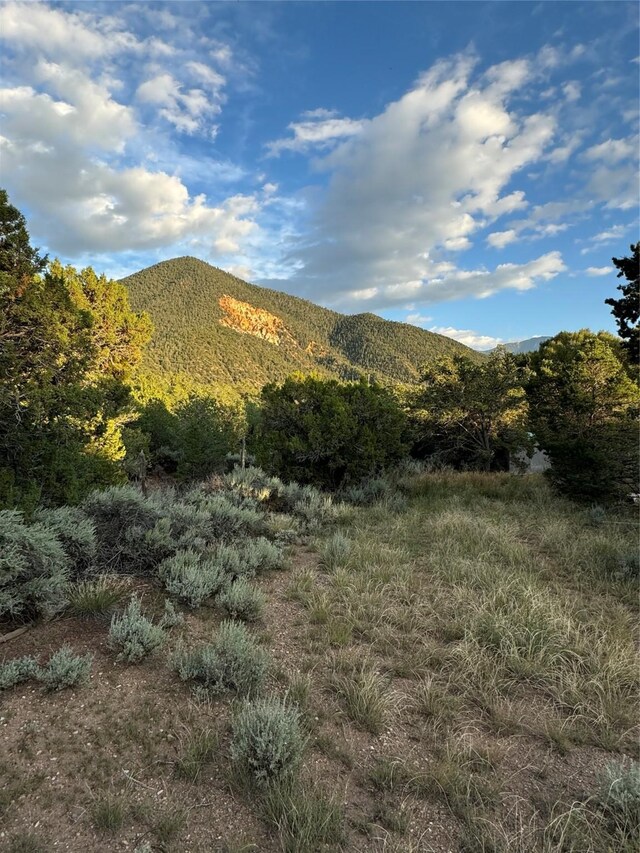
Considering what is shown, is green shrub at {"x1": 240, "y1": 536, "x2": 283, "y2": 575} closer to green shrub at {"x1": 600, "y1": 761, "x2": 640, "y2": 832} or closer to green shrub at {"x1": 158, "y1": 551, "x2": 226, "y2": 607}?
green shrub at {"x1": 158, "y1": 551, "x2": 226, "y2": 607}

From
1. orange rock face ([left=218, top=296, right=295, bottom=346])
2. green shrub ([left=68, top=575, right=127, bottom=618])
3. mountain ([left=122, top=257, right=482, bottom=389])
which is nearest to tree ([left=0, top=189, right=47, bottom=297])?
green shrub ([left=68, top=575, right=127, bottom=618])

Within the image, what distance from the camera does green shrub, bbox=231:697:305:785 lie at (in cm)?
216

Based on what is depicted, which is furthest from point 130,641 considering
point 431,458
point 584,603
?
point 431,458

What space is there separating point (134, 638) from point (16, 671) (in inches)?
28.4

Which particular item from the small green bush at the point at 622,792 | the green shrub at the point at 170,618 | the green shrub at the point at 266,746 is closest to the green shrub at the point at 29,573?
the green shrub at the point at 170,618

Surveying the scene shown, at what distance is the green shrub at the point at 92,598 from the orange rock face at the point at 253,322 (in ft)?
220

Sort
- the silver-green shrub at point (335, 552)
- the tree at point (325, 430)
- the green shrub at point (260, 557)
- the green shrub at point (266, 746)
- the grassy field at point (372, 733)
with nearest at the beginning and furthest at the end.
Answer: the grassy field at point (372, 733) → the green shrub at point (266, 746) → the green shrub at point (260, 557) → the silver-green shrub at point (335, 552) → the tree at point (325, 430)

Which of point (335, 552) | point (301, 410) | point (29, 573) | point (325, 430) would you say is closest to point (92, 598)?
point (29, 573)

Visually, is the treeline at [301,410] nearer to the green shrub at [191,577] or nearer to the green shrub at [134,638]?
the green shrub at [191,577]

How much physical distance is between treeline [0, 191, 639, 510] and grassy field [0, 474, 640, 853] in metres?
3.32

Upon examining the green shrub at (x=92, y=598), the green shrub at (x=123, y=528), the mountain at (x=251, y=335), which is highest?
the mountain at (x=251, y=335)

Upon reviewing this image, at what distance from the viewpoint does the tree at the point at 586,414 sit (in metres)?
8.95

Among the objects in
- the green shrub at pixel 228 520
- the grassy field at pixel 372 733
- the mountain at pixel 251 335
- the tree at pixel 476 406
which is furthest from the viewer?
the mountain at pixel 251 335

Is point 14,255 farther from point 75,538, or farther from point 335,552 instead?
point 335,552
